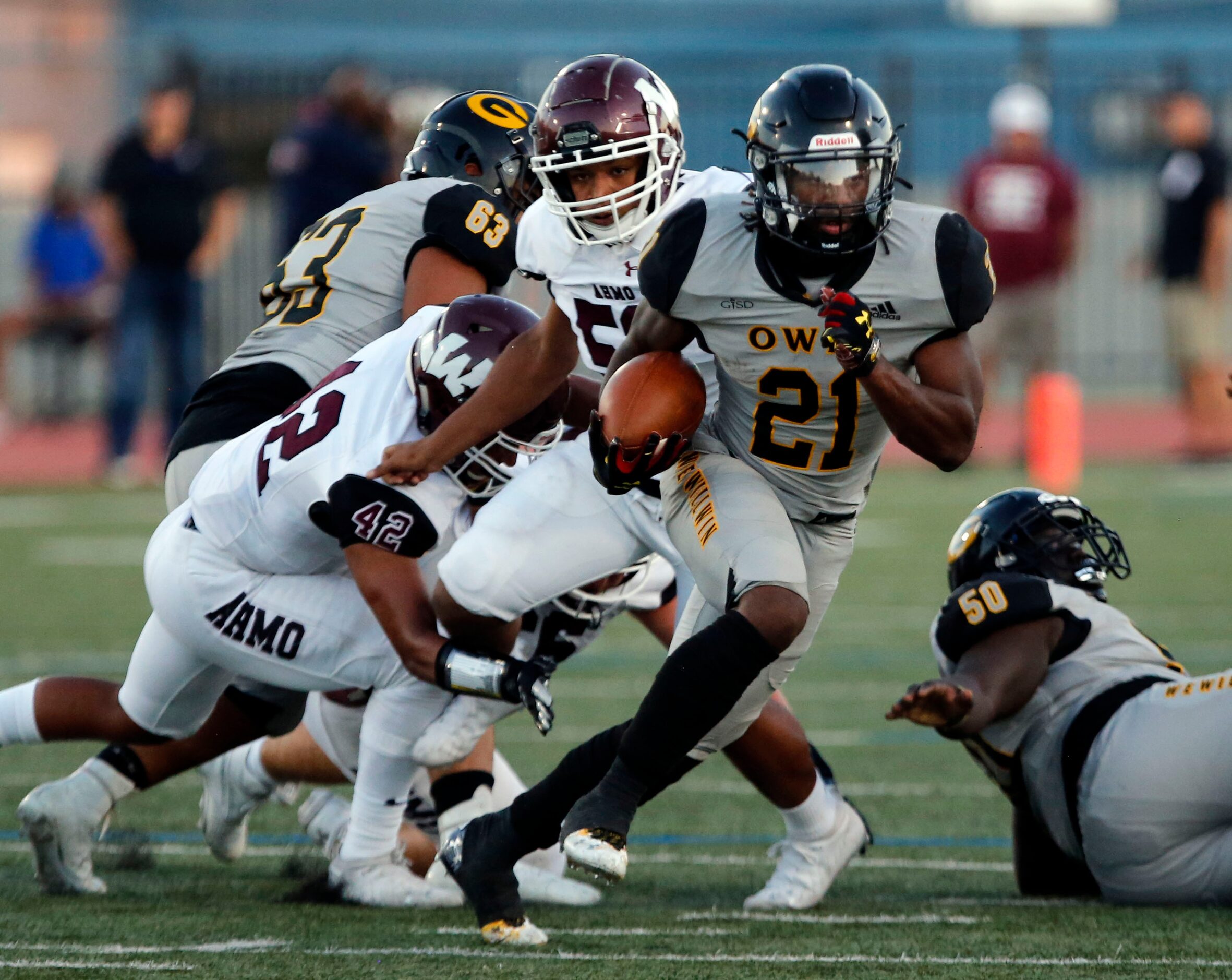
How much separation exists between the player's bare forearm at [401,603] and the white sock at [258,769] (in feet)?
2.20

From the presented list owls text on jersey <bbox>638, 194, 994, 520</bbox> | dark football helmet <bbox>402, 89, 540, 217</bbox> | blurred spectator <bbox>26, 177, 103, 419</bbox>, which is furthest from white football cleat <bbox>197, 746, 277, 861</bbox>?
blurred spectator <bbox>26, 177, 103, 419</bbox>

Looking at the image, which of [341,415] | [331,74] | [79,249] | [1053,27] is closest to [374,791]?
[341,415]

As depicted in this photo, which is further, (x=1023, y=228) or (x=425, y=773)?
(x=1023, y=228)

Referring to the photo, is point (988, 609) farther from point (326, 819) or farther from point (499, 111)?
point (499, 111)

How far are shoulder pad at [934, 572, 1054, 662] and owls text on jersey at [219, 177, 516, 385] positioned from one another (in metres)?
1.36

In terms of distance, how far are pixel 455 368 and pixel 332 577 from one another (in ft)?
1.72

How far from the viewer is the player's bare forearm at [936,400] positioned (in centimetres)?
325

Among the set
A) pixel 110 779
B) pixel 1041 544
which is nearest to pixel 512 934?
pixel 110 779

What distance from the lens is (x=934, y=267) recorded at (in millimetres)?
3396

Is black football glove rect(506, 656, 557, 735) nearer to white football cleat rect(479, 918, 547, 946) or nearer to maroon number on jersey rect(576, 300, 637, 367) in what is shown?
white football cleat rect(479, 918, 547, 946)

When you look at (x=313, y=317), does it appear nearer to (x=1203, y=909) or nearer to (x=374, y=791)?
(x=374, y=791)

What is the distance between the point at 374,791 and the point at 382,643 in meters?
0.30

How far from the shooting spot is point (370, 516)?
3.65 metres

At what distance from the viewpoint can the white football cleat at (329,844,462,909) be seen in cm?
373
